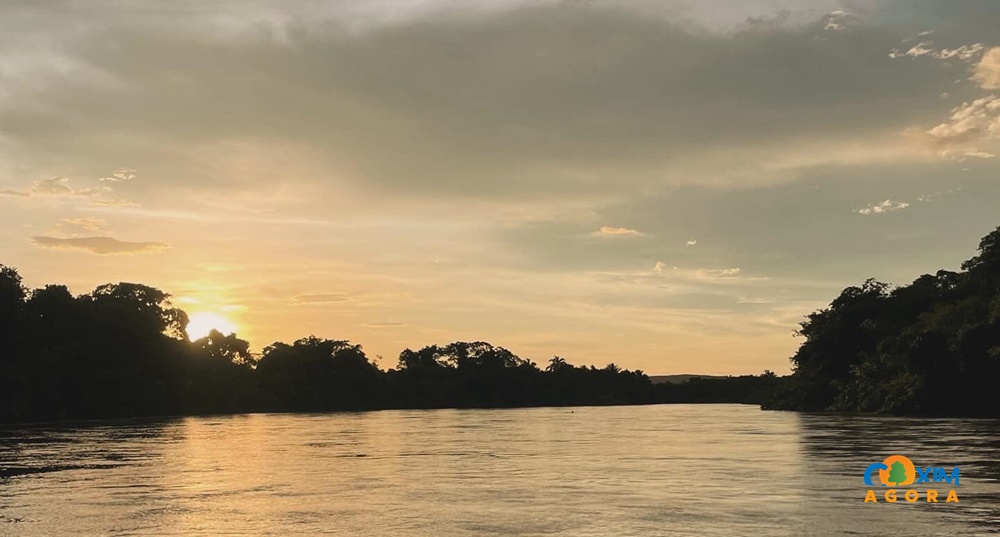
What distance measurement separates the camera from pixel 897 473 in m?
27.5

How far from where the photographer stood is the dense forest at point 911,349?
8638 cm

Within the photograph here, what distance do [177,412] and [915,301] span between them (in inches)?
4615

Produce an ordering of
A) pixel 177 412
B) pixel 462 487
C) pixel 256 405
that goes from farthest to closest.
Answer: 1. pixel 256 405
2. pixel 177 412
3. pixel 462 487

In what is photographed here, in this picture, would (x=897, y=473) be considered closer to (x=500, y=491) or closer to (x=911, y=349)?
(x=500, y=491)

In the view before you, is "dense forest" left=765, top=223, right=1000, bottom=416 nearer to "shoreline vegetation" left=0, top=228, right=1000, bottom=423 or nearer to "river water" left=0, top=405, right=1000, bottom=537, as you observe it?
"shoreline vegetation" left=0, top=228, right=1000, bottom=423

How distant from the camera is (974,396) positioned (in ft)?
289

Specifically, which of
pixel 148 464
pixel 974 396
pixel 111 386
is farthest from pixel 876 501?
pixel 111 386

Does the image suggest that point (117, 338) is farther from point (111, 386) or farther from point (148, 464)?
point (148, 464)

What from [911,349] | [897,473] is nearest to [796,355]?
[911,349]

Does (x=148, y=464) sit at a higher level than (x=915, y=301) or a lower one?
lower

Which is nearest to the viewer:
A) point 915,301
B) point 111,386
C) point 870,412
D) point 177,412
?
point 870,412

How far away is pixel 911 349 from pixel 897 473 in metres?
72.8

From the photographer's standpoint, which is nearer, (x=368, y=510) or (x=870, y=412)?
(x=368, y=510)

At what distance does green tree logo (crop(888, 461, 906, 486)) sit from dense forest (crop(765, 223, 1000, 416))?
5898 centimetres
